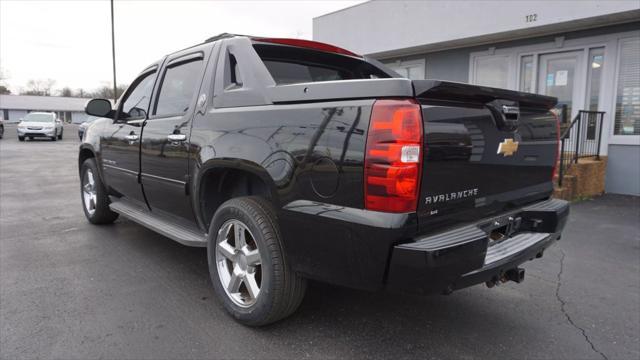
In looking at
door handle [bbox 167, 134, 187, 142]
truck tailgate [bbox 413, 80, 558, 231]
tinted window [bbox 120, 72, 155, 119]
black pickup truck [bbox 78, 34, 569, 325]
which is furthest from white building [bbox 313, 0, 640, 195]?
door handle [bbox 167, 134, 187, 142]

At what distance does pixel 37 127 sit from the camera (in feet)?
83.0

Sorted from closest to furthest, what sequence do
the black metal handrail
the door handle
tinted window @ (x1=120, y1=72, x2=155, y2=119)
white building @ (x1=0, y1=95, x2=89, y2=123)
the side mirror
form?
the door handle, tinted window @ (x1=120, y1=72, x2=155, y2=119), the side mirror, the black metal handrail, white building @ (x1=0, y1=95, x2=89, y2=123)

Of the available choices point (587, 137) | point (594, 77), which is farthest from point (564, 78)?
point (587, 137)

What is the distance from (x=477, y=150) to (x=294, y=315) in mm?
1707

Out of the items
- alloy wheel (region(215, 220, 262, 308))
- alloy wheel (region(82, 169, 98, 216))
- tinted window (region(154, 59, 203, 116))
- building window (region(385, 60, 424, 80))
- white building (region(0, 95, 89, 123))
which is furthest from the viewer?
white building (region(0, 95, 89, 123))

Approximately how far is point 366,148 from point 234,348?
152 centimetres

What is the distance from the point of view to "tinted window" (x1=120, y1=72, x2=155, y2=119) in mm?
4434

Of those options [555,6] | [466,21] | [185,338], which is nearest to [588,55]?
[555,6]

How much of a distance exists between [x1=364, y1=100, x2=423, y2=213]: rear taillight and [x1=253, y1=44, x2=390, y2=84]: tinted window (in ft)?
4.64

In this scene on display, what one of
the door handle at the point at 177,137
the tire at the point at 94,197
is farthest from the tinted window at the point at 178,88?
the tire at the point at 94,197

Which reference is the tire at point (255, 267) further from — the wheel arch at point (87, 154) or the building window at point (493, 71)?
the building window at point (493, 71)

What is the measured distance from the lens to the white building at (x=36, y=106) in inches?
2793

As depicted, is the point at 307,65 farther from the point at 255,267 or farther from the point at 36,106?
the point at 36,106

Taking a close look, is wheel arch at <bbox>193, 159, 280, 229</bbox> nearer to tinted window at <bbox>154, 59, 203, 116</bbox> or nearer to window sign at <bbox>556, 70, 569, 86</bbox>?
tinted window at <bbox>154, 59, 203, 116</bbox>
